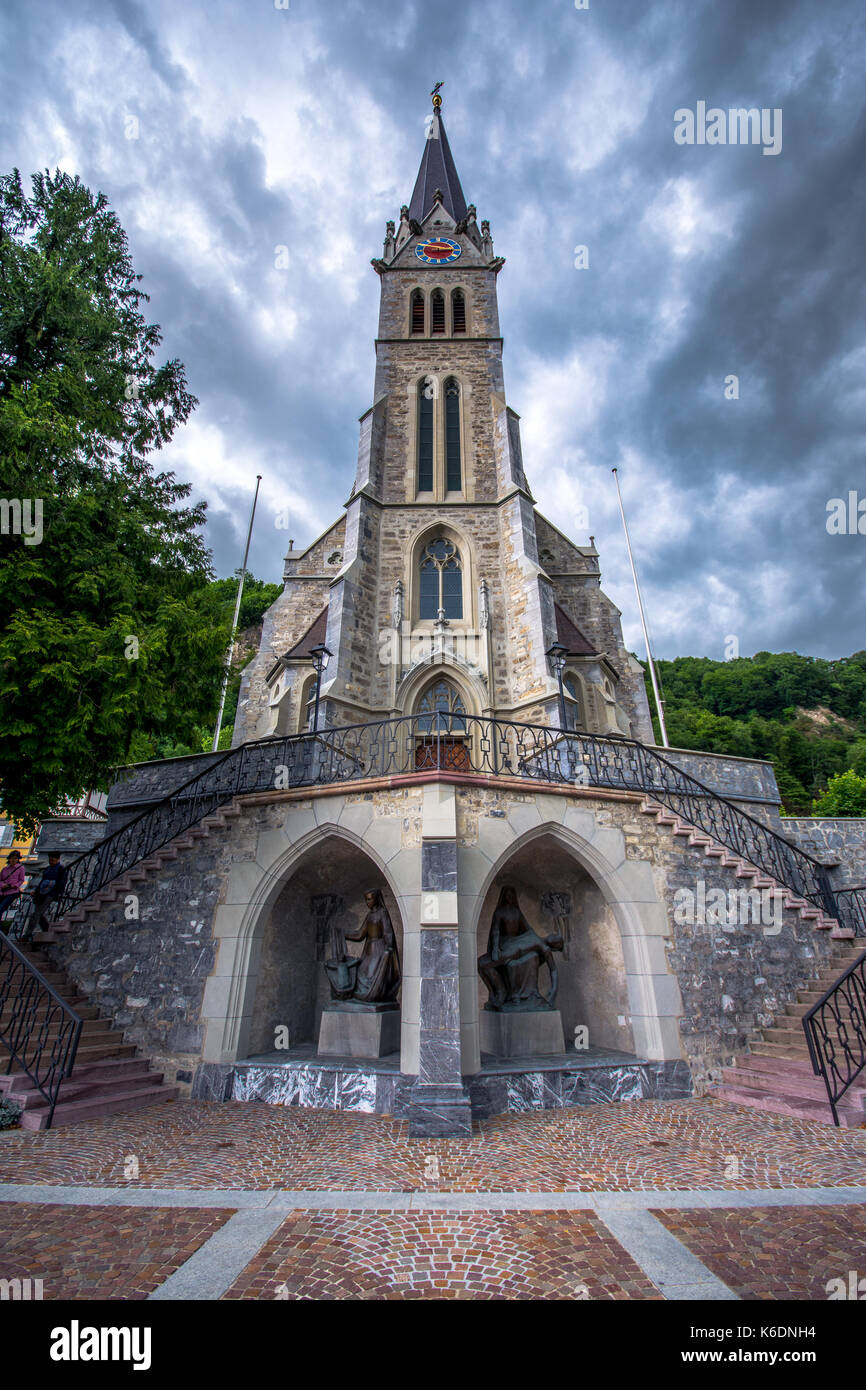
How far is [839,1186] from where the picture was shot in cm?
450

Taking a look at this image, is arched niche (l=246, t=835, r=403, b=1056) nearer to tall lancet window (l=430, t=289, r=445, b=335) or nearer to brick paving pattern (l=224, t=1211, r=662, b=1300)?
brick paving pattern (l=224, t=1211, r=662, b=1300)

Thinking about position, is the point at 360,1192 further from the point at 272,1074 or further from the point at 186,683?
the point at 186,683

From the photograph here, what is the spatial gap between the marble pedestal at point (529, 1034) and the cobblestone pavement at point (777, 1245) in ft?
14.0

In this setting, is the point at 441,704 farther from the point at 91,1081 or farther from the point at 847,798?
the point at 847,798

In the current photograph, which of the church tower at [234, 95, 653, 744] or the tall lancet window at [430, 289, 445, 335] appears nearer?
the church tower at [234, 95, 653, 744]

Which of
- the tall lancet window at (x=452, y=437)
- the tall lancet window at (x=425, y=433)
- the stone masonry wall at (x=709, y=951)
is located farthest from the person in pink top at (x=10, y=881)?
the tall lancet window at (x=452, y=437)

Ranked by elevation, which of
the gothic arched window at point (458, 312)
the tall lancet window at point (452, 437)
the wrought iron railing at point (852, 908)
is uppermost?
the gothic arched window at point (458, 312)

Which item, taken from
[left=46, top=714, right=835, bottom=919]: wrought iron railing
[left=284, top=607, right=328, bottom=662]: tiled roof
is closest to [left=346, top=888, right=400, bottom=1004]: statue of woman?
[left=46, top=714, right=835, bottom=919]: wrought iron railing

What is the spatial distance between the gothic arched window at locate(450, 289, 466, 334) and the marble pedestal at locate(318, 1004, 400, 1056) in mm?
22017

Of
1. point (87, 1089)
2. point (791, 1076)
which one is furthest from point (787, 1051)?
point (87, 1089)

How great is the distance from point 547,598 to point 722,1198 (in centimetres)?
1289

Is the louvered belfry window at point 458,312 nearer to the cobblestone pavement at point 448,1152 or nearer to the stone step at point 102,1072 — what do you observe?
the stone step at point 102,1072

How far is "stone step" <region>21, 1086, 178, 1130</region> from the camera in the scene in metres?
6.19

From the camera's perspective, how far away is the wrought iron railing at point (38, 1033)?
21.4ft
